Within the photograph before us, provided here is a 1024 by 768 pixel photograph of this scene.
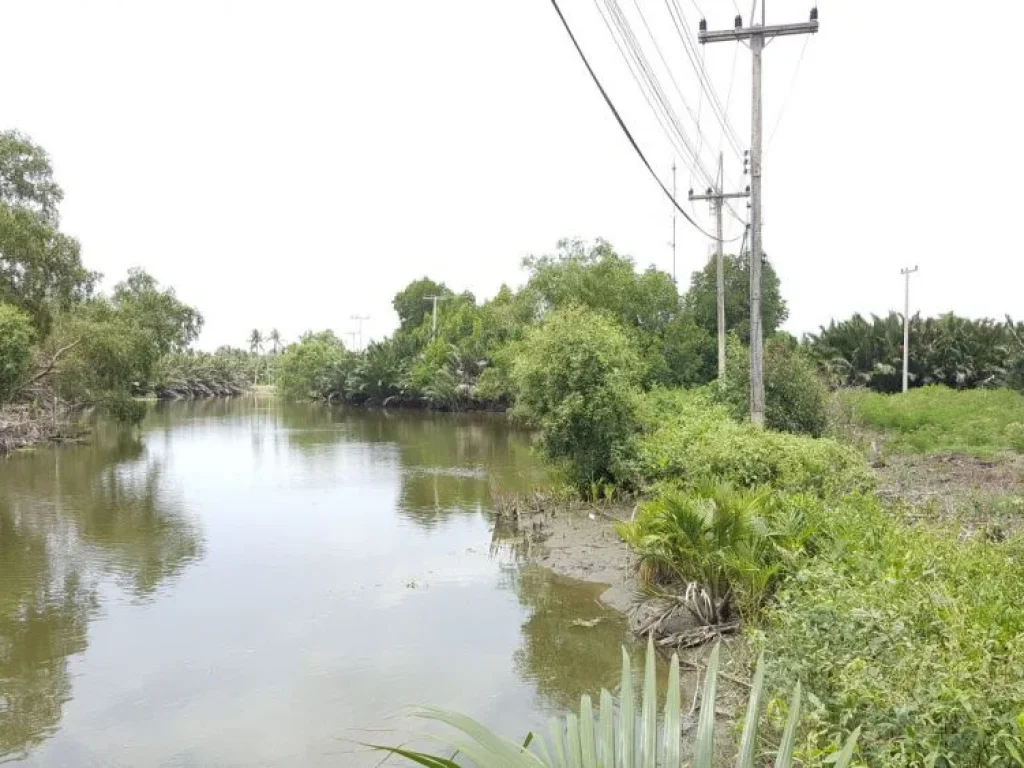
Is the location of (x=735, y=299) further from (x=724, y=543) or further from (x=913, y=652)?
(x=913, y=652)

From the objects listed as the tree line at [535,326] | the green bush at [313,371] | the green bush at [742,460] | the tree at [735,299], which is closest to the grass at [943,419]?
the tree line at [535,326]

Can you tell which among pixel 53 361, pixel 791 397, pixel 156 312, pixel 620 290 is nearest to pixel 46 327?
pixel 53 361

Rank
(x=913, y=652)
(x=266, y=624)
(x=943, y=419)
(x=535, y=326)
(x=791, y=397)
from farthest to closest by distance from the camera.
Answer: (x=535, y=326) < (x=943, y=419) < (x=791, y=397) < (x=266, y=624) < (x=913, y=652)

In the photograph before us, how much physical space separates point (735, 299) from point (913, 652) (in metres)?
30.3

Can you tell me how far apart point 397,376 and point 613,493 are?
142ft

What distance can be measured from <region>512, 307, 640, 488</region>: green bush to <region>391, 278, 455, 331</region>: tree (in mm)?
56681

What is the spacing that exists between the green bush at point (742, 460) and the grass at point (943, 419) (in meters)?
7.26

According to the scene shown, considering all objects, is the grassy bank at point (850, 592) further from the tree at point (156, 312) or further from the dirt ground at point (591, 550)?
the tree at point (156, 312)

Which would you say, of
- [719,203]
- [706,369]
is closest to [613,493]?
[719,203]

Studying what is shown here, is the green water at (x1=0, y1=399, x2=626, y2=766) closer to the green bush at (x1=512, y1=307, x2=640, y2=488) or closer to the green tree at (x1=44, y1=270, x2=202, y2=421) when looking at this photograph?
the green bush at (x1=512, y1=307, x2=640, y2=488)

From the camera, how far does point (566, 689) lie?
26.6 feet

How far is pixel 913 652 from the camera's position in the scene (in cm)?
462

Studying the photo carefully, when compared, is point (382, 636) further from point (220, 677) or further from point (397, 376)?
point (397, 376)

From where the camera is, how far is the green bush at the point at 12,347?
81.0 ft
